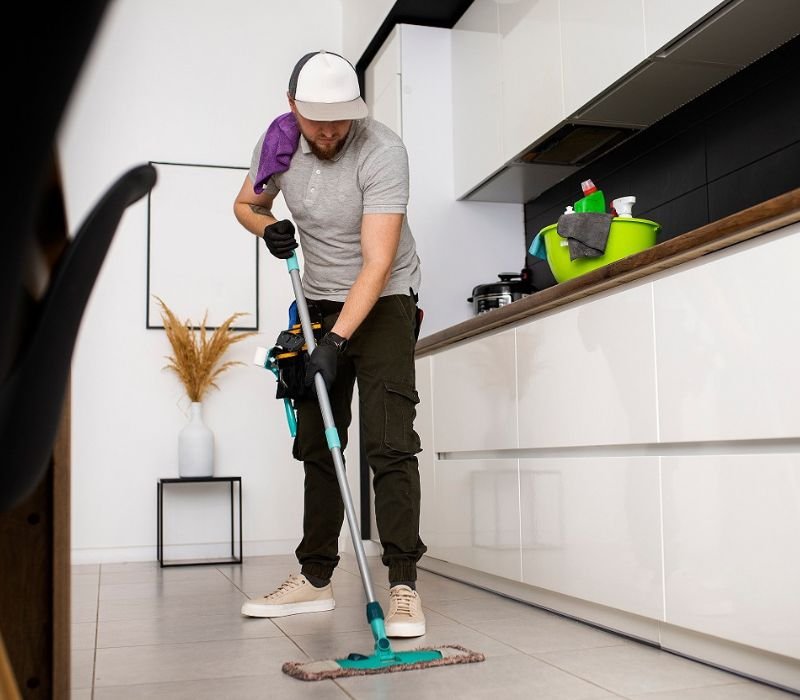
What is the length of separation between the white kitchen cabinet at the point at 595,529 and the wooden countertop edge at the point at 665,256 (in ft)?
1.38

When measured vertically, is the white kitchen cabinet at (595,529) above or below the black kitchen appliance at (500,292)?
below

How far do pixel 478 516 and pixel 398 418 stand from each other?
770 millimetres

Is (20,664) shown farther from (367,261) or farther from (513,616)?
(513,616)

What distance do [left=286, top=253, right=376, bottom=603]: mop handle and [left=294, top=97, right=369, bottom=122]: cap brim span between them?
422 millimetres

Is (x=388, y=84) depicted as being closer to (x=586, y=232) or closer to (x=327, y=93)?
(x=586, y=232)

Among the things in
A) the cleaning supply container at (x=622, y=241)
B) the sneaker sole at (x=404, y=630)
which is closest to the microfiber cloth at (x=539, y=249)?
the cleaning supply container at (x=622, y=241)

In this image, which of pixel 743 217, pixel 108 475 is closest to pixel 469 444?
pixel 743 217

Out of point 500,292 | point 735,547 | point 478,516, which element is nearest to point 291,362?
point 478,516

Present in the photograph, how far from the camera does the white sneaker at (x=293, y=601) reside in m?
2.54

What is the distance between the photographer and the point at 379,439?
2418 millimetres

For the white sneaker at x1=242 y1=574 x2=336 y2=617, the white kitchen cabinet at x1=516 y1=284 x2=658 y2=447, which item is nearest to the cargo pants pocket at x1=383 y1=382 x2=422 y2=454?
the white kitchen cabinet at x1=516 y1=284 x2=658 y2=447

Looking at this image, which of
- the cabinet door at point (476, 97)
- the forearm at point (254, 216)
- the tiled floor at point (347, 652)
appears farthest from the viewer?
the cabinet door at point (476, 97)

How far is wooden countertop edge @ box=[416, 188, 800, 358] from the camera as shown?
165cm

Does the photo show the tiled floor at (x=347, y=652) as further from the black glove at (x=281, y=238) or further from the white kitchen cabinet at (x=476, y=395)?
the black glove at (x=281, y=238)
